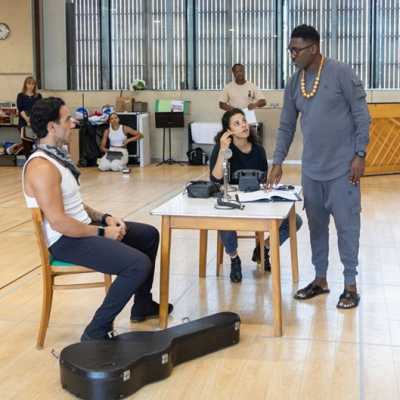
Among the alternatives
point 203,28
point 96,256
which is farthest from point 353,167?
point 203,28

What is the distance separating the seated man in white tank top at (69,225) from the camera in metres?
3.33

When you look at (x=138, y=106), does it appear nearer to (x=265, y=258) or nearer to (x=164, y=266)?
(x=265, y=258)

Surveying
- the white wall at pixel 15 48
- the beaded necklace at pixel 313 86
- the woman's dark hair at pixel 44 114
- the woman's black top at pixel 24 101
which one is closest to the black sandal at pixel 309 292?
the beaded necklace at pixel 313 86

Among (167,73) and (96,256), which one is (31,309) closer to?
(96,256)

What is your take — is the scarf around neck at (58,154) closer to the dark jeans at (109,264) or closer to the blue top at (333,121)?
the dark jeans at (109,264)

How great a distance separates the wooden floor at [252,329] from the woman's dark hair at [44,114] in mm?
1036

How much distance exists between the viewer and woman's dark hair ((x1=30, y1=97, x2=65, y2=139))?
3474 millimetres

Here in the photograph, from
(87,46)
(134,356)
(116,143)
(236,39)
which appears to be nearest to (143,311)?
(134,356)

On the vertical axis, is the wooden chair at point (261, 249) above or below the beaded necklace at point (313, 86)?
below

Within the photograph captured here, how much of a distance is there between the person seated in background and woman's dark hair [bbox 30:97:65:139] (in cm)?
840

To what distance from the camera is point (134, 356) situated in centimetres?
306

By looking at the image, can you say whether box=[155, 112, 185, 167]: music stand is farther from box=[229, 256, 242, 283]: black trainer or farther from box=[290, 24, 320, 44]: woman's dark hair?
box=[290, 24, 320, 44]: woman's dark hair

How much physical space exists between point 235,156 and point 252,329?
1393 millimetres

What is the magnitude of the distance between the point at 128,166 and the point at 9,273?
298 inches
